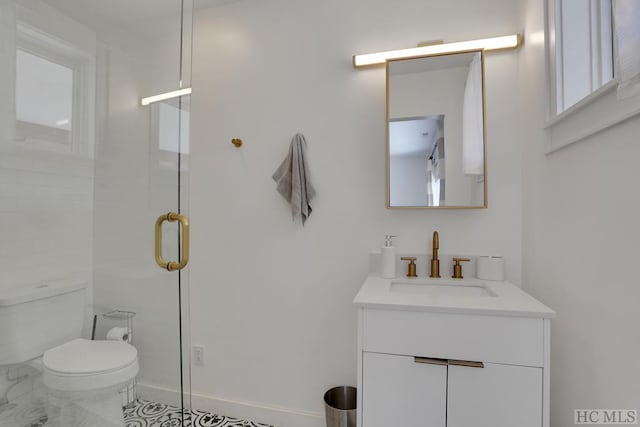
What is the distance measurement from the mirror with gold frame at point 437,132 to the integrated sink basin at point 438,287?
359 mm

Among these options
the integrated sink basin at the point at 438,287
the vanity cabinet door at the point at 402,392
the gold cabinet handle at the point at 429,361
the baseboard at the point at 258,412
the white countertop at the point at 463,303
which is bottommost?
the baseboard at the point at 258,412

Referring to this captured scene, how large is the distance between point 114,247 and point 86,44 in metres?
0.68

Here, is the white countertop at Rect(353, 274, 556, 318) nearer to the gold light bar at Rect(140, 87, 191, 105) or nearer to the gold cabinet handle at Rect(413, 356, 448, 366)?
the gold cabinet handle at Rect(413, 356, 448, 366)

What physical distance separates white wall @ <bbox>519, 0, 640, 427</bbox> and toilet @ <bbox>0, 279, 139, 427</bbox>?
1541mm

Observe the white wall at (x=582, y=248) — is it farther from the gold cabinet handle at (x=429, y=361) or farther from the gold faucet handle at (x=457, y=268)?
the gold cabinet handle at (x=429, y=361)

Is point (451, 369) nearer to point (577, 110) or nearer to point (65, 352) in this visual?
point (577, 110)

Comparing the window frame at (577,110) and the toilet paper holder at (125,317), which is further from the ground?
the window frame at (577,110)

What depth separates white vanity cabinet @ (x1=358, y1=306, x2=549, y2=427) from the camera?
106 cm

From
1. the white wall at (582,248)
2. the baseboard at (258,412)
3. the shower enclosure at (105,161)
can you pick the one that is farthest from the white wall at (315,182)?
the shower enclosure at (105,161)

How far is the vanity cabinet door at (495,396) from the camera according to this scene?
1.06m

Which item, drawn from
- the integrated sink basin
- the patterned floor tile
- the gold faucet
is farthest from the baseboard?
the gold faucet

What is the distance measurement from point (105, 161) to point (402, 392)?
130 centimetres

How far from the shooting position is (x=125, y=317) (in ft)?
3.93

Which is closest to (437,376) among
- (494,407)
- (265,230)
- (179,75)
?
(494,407)
